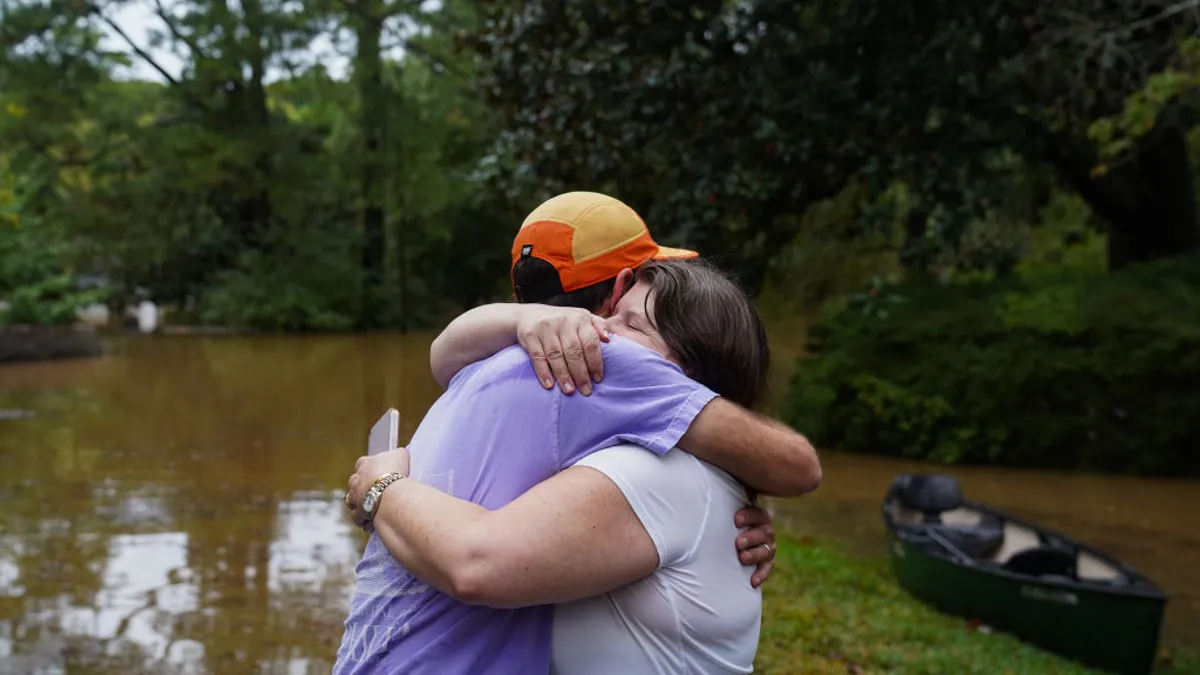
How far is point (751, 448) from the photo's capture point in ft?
6.82

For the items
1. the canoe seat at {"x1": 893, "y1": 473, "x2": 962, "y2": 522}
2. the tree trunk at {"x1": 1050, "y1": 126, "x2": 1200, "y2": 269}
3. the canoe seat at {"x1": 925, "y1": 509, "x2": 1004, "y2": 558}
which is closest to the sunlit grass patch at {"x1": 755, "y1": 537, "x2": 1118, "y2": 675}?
the canoe seat at {"x1": 925, "y1": 509, "x2": 1004, "y2": 558}

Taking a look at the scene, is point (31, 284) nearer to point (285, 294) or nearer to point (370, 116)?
point (285, 294)

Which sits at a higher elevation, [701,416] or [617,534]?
[701,416]

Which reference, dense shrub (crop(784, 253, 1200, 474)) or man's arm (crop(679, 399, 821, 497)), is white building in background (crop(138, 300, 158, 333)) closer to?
dense shrub (crop(784, 253, 1200, 474))

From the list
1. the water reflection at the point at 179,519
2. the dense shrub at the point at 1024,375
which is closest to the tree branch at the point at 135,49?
the water reflection at the point at 179,519

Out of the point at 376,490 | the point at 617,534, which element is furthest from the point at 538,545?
the point at 376,490

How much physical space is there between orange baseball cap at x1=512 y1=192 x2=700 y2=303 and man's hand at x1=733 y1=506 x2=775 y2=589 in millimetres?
510

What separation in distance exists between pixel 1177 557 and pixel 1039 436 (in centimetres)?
384

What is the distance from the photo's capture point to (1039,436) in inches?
601

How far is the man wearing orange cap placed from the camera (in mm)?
1891

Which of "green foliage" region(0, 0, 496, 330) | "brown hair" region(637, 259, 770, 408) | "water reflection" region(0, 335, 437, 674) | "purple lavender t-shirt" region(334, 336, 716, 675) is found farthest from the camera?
"green foliage" region(0, 0, 496, 330)

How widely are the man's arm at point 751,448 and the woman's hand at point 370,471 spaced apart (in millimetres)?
498

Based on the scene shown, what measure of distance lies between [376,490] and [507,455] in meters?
0.27

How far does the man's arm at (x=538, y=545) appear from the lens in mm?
1862
